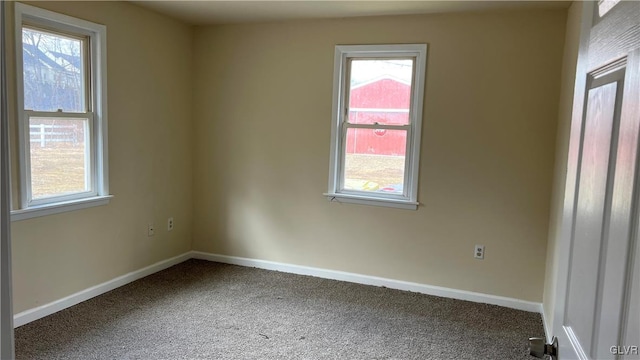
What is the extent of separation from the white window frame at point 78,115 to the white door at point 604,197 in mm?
2935

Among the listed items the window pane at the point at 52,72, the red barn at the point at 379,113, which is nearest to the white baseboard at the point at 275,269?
the red barn at the point at 379,113

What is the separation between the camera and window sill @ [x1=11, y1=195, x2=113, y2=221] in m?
2.78

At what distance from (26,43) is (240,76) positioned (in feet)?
5.55

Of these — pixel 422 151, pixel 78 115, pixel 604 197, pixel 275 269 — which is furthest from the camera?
pixel 275 269

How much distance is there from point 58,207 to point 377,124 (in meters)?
2.43

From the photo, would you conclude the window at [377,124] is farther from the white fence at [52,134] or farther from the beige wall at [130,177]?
the white fence at [52,134]

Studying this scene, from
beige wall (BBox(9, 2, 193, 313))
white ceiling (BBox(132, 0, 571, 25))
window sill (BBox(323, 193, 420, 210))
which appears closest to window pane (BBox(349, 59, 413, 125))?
white ceiling (BBox(132, 0, 571, 25))

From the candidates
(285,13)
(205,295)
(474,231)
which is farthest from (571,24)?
(205,295)

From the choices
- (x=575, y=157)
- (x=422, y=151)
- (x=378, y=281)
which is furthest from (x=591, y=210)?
(x=378, y=281)

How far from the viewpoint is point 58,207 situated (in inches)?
119

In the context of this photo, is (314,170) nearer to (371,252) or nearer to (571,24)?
(371,252)

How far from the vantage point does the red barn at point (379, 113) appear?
3.68m

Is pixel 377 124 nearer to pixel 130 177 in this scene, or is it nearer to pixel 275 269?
pixel 275 269

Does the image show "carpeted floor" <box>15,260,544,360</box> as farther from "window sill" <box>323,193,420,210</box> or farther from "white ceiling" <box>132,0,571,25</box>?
"white ceiling" <box>132,0,571,25</box>
